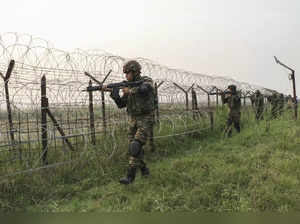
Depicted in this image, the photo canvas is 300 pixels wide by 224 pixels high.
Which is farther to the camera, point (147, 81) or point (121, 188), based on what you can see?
point (147, 81)

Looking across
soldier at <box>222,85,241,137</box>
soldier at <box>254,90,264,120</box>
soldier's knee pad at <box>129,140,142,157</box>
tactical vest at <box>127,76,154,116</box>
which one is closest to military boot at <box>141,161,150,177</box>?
soldier's knee pad at <box>129,140,142,157</box>

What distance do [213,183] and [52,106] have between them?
3.08m

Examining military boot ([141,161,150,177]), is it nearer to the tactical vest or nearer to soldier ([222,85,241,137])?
the tactical vest

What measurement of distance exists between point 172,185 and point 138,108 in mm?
1286

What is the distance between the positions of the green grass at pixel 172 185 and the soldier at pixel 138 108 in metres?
0.48

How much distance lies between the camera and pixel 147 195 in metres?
3.07

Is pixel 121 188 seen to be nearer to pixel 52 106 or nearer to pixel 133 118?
pixel 133 118

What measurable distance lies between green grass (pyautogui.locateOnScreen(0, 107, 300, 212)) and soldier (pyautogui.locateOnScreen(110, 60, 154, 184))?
479 mm

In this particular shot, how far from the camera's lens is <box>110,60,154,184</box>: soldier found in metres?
3.64

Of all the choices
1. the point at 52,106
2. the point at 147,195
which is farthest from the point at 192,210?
the point at 52,106

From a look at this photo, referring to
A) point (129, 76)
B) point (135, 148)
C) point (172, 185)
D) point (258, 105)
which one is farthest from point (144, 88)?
point (258, 105)

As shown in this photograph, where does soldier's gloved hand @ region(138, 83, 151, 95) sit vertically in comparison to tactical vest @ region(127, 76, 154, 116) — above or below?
above

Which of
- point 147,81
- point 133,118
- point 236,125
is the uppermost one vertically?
point 147,81

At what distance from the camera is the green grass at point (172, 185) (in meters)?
2.78
